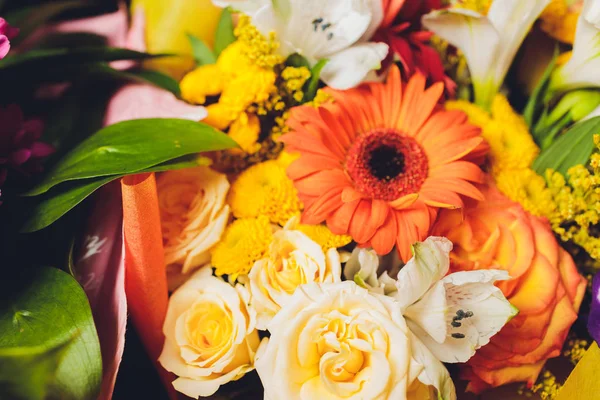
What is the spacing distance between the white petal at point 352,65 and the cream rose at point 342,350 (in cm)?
25

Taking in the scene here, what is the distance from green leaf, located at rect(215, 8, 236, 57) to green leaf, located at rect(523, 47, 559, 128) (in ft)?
1.24

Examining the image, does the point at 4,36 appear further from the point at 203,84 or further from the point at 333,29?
the point at 333,29

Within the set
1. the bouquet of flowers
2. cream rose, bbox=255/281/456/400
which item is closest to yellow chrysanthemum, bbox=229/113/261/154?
the bouquet of flowers

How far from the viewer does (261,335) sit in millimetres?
613

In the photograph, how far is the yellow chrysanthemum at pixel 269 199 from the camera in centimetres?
59

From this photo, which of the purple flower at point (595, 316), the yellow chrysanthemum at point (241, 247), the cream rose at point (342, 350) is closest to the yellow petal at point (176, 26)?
the yellow chrysanthemum at point (241, 247)

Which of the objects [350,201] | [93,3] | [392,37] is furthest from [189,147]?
[93,3]

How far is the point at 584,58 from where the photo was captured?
2.07 ft

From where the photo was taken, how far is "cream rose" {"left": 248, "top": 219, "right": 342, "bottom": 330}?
0.53m

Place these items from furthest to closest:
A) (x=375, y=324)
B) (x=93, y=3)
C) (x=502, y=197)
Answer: (x=93, y=3) < (x=502, y=197) < (x=375, y=324)

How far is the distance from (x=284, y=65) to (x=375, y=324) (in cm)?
34

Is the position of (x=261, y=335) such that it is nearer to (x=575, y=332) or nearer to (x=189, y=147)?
(x=189, y=147)

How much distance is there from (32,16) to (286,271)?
19.4 inches

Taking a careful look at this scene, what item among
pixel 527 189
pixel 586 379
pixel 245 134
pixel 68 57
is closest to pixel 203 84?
pixel 245 134
